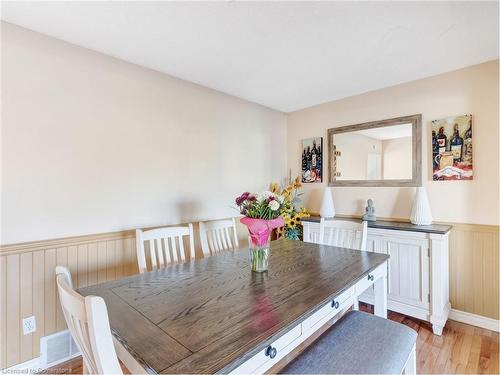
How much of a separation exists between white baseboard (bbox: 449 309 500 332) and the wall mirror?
121 centimetres

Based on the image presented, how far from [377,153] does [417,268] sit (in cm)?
122

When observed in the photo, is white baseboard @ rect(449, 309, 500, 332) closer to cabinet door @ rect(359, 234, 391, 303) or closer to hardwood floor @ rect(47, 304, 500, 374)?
hardwood floor @ rect(47, 304, 500, 374)

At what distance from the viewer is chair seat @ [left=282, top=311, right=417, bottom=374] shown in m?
1.08

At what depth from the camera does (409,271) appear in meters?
2.29

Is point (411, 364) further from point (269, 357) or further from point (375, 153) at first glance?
point (375, 153)

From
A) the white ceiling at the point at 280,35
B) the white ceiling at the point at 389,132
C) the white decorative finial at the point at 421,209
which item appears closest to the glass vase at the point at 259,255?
the white ceiling at the point at 280,35

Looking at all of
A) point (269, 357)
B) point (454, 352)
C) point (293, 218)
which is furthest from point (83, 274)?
point (454, 352)

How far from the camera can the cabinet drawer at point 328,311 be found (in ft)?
3.54

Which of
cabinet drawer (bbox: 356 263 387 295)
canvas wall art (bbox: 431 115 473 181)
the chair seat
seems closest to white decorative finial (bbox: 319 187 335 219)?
canvas wall art (bbox: 431 115 473 181)

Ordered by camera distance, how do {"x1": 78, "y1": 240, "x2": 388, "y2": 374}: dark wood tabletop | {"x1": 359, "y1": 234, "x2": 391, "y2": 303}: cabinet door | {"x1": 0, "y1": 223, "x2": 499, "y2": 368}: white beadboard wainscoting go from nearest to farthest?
{"x1": 78, "y1": 240, "x2": 388, "y2": 374}: dark wood tabletop, {"x1": 0, "y1": 223, "x2": 499, "y2": 368}: white beadboard wainscoting, {"x1": 359, "y1": 234, "x2": 391, "y2": 303}: cabinet door

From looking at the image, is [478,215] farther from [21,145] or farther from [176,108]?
[21,145]

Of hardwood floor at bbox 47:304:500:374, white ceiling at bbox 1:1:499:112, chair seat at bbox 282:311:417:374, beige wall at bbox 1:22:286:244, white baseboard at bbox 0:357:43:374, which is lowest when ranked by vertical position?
hardwood floor at bbox 47:304:500:374

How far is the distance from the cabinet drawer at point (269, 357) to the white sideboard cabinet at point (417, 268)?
1743 millimetres

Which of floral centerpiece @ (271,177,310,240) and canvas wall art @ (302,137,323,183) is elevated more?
canvas wall art @ (302,137,323,183)
